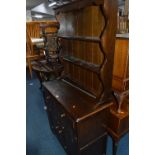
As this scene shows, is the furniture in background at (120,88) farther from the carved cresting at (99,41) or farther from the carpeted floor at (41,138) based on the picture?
the carpeted floor at (41,138)

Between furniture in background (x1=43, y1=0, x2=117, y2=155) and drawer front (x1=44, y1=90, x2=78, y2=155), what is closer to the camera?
furniture in background (x1=43, y1=0, x2=117, y2=155)

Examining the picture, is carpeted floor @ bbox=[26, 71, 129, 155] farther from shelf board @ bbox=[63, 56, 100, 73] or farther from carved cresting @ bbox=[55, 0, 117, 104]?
shelf board @ bbox=[63, 56, 100, 73]

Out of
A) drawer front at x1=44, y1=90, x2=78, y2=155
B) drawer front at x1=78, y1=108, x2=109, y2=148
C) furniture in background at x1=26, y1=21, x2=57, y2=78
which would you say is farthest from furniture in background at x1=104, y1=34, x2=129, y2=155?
furniture in background at x1=26, y1=21, x2=57, y2=78

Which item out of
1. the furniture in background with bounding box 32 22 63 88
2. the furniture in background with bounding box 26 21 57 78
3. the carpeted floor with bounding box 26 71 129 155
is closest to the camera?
the carpeted floor with bounding box 26 71 129 155

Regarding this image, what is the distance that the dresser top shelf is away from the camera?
3.54ft

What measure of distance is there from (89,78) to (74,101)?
26cm

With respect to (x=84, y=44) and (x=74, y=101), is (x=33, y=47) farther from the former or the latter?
(x=74, y=101)

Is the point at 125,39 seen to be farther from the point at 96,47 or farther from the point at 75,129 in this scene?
the point at 75,129

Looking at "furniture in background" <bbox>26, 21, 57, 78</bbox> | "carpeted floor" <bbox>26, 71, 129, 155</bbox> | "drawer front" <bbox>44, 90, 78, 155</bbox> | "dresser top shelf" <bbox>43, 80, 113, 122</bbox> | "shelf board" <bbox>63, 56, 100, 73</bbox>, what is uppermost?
"furniture in background" <bbox>26, 21, 57, 78</bbox>

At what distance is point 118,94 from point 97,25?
604 millimetres

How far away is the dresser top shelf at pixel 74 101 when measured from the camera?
3.54 ft

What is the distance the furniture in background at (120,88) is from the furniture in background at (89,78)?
104 millimetres

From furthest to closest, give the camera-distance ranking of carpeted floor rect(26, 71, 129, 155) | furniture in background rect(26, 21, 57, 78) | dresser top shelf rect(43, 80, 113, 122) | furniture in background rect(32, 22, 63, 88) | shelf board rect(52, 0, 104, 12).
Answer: furniture in background rect(26, 21, 57, 78), furniture in background rect(32, 22, 63, 88), carpeted floor rect(26, 71, 129, 155), dresser top shelf rect(43, 80, 113, 122), shelf board rect(52, 0, 104, 12)

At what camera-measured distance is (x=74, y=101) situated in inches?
48.3
